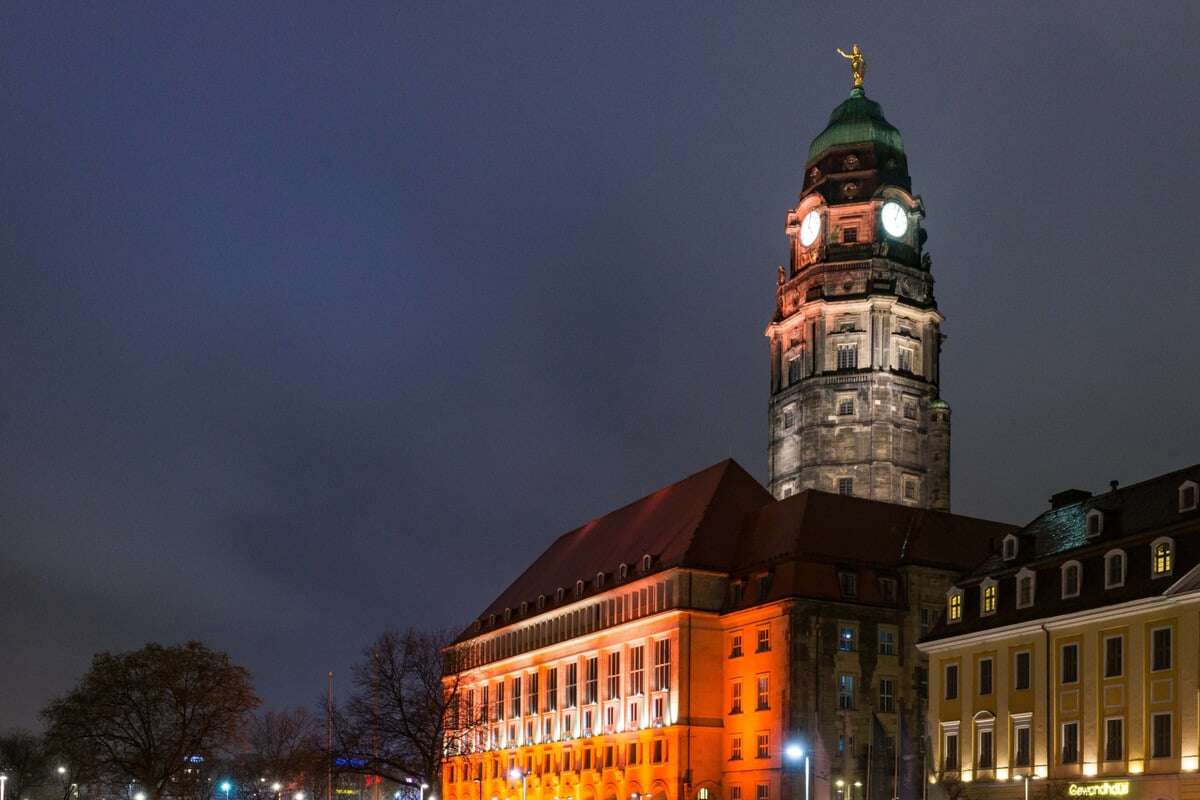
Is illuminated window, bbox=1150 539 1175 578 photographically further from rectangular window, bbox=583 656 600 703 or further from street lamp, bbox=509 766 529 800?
street lamp, bbox=509 766 529 800

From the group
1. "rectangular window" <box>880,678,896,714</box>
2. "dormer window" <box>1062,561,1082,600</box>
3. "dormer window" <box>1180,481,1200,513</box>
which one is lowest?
"rectangular window" <box>880,678,896,714</box>

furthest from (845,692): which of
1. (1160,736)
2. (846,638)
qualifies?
(1160,736)

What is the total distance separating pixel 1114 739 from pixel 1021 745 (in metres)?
5.76

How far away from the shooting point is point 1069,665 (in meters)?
64.8

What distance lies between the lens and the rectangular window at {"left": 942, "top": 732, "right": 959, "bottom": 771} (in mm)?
71188

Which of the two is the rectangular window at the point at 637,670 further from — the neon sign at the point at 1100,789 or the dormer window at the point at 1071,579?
the neon sign at the point at 1100,789

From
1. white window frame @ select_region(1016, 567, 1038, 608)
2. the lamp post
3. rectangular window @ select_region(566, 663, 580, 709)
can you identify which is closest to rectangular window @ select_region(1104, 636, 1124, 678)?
white window frame @ select_region(1016, 567, 1038, 608)

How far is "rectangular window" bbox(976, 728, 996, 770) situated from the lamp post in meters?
12.0

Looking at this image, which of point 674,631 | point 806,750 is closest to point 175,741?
point 674,631

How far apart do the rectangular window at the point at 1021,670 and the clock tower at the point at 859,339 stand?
58.4 m

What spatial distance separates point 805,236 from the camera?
457ft

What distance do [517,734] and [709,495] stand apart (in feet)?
83.3

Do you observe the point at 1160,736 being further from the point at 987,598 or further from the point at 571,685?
Result: the point at 571,685

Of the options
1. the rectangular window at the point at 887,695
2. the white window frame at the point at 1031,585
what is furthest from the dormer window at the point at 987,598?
the rectangular window at the point at 887,695
